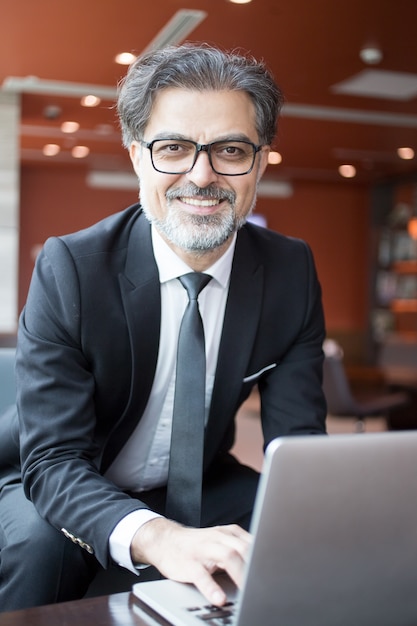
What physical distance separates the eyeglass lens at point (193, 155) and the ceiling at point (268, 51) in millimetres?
2577

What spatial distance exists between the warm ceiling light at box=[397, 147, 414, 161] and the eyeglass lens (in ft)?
29.9

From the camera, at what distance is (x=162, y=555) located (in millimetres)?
1169

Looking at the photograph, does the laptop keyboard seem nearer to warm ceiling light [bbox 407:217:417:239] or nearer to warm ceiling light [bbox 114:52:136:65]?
warm ceiling light [bbox 114:52:136:65]

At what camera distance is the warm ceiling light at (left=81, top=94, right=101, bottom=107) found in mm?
7996

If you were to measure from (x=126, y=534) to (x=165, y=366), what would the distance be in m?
0.50

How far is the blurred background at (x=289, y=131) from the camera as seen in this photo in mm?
5586

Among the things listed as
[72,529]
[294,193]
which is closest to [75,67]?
[72,529]

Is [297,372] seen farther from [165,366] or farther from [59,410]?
[59,410]

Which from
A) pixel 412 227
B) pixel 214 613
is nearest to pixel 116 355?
pixel 214 613

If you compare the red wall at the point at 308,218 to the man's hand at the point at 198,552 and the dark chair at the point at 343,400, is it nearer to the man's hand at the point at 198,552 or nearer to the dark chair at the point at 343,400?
the dark chair at the point at 343,400

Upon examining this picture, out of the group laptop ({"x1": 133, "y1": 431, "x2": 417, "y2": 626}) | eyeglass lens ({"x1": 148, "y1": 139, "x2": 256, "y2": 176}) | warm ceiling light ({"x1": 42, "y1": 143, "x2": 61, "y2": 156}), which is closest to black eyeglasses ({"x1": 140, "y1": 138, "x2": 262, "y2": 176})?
eyeglass lens ({"x1": 148, "y1": 139, "x2": 256, "y2": 176})

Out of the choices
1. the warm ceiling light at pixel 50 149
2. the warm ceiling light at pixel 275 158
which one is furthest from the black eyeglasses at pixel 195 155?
the warm ceiling light at pixel 50 149

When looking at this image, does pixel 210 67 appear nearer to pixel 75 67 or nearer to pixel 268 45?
pixel 268 45

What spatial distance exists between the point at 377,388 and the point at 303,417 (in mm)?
6858
